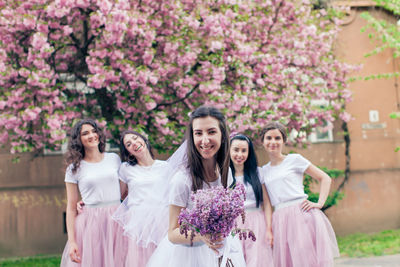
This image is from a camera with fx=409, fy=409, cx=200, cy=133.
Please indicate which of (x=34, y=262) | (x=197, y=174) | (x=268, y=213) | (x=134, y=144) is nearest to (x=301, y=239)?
(x=268, y=213)

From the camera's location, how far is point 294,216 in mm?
4230

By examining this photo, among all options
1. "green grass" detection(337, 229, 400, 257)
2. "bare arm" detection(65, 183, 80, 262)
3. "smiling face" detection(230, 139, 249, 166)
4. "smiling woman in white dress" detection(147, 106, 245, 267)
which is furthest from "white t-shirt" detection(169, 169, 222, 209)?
"green grass" detection(337, 229, 400, 257)

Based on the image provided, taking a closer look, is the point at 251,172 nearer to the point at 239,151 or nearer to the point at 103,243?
the point at 239,151

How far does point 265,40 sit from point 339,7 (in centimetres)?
297

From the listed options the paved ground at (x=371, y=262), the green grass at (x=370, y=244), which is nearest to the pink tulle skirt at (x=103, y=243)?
the paved ground at (x=371, y=262)

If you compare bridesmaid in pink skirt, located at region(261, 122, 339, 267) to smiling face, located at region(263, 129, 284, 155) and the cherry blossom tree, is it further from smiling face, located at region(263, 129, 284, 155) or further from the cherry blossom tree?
the cherry blossom tree

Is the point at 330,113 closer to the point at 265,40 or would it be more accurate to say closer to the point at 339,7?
the point at 265,40

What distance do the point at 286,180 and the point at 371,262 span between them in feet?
11.8

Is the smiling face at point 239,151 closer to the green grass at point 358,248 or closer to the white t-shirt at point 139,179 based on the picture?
the white t-shirt at point 139,179

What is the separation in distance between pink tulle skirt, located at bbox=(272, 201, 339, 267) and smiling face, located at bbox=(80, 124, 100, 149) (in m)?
2.07

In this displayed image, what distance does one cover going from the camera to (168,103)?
7000 millimetres

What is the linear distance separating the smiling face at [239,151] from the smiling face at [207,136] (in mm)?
1851

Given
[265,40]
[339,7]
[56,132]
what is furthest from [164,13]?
[339,7]

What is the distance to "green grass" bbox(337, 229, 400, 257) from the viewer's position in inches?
298
